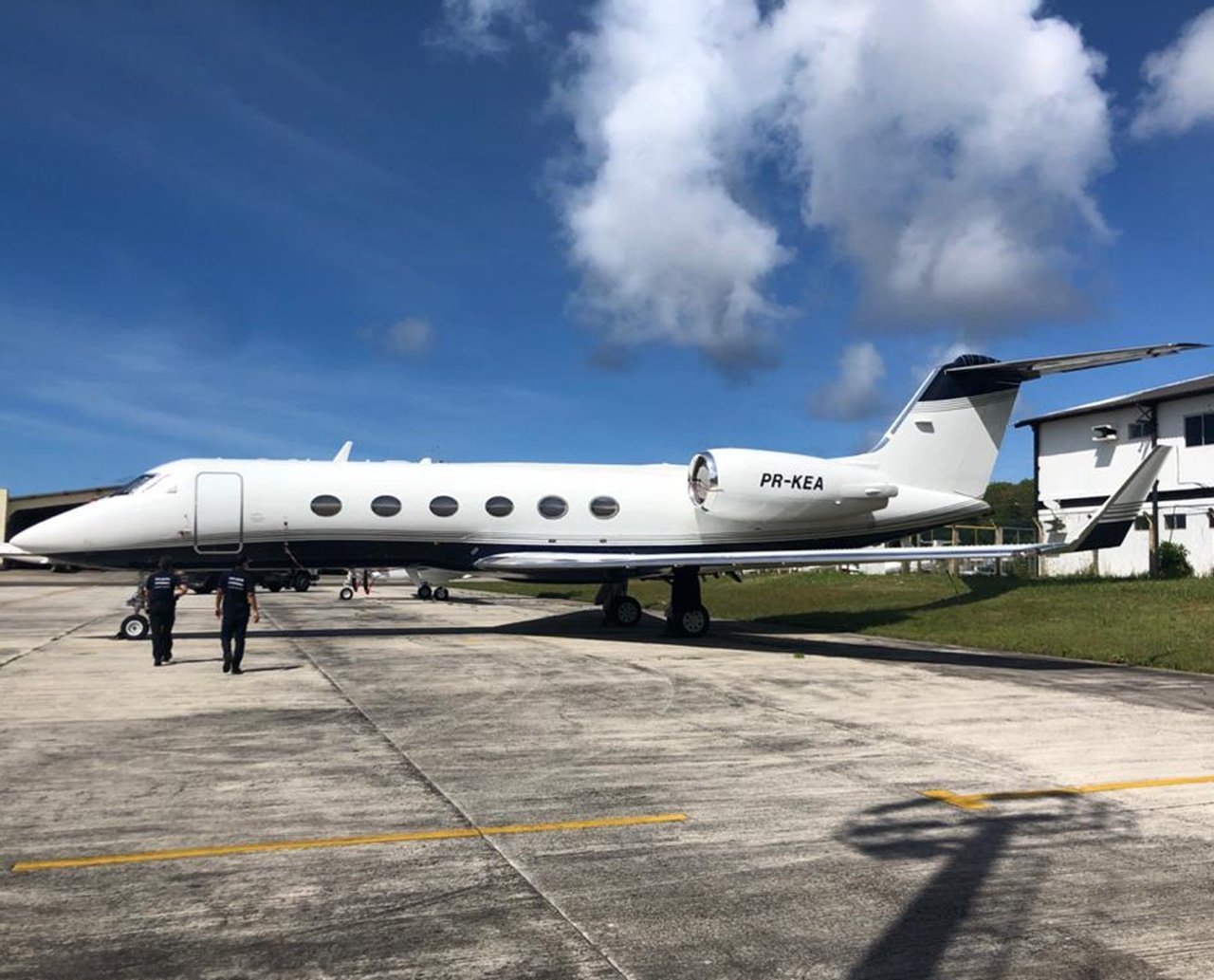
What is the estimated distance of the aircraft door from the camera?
18250 mm

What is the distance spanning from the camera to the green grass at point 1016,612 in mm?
17984

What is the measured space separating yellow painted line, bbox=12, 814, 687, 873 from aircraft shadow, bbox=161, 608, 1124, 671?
430 inches

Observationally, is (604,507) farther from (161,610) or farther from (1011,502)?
(1011,502)

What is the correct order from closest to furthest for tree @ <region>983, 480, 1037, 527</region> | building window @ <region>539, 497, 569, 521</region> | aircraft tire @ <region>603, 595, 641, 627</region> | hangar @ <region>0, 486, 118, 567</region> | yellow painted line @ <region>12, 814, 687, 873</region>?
yellow painted line @ <region>12, 814, 687, 873</region> < building window @ <region>539, 497, 569, 521</region> < aircraft tire @ <region>603, 595, 641, 627</region> < hangar @ <region>0, 486, 118, 567</region> < tree @ <region>983, 480, 1037, 527</region>

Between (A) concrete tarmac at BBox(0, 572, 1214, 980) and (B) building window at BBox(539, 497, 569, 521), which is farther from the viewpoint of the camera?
(B) building window at BBox(539, 497, 569, 521)

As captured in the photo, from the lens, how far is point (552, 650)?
58.0 feet

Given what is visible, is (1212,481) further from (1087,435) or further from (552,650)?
(552,650)

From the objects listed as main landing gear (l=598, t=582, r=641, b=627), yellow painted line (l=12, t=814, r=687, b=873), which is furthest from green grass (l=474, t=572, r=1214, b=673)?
yellow painted line (l=12, t=814, r=687, b=873)

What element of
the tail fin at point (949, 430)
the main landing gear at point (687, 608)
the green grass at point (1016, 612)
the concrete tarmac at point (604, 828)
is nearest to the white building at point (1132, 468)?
the green grass at point (1016, 612)

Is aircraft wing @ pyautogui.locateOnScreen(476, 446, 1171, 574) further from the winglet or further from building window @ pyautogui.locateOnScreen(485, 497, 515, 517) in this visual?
building window @ pyautogui.locateOnScreen(485, 497, 515, 517)

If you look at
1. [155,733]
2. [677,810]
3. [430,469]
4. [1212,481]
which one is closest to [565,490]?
[430,469]

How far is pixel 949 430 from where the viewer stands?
840 inches

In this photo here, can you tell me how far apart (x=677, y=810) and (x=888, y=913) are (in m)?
2.14

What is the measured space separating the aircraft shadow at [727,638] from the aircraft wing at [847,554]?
1565 mm
